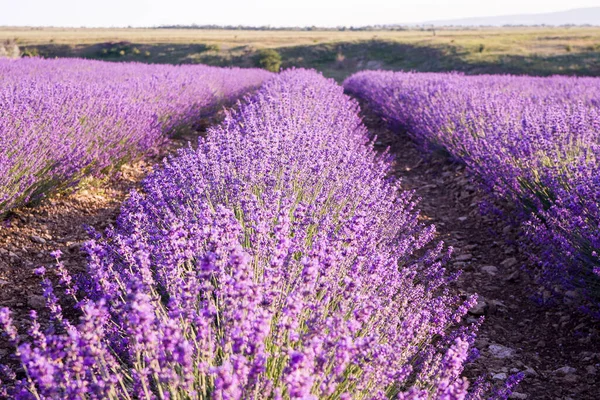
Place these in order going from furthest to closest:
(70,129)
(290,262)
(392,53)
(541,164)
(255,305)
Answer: (392,53) < (70,129) < (541,164) < (290,262) < (255,305)

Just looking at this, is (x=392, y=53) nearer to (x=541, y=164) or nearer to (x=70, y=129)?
(x=541, y=164)

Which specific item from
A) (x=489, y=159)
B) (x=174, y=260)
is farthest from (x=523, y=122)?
(x=174, y=260)

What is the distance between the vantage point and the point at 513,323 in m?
3.02

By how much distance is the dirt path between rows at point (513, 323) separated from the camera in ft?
8.10

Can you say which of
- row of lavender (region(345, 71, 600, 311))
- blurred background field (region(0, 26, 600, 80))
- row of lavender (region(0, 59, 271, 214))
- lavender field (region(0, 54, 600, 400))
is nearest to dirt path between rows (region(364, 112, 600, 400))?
lavender field (region(0, 54, 600, 400))

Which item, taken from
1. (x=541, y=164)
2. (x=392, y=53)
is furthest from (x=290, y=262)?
(x=392, y=53)

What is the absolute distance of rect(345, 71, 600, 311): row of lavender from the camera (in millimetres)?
2889

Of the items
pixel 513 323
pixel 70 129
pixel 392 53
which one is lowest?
pixel 513 323

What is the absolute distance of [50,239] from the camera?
3795 millimetres

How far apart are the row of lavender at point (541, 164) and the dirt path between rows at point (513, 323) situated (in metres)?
0.20

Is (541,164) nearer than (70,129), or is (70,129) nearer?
(541,164)

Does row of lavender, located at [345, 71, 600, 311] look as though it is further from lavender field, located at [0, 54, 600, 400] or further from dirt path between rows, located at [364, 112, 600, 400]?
dirt path between rows, located at [364, 112, 600, 400]

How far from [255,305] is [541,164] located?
3.28 m

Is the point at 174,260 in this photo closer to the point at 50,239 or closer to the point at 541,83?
the point at 50,239
